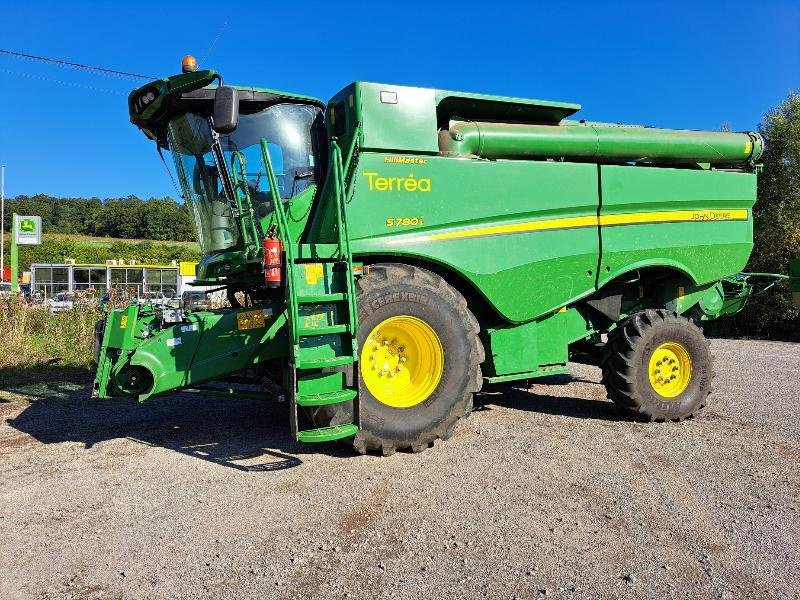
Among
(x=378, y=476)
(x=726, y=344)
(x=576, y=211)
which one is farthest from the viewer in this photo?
(x=726, y=344)

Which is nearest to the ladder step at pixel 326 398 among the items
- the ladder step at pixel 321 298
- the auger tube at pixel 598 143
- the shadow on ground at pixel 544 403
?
the ladder step at pixel 321 298

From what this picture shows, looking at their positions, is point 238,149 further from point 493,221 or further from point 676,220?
point 676,220

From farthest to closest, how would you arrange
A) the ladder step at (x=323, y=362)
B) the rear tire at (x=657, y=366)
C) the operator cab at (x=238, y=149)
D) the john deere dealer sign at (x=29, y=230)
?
the john deere dealer sign at (x=29, y=230) < the rear tire at (x=657, y=366) < the operator cab at (x=238, y=149) < the ladder step at (x=323, y=362)

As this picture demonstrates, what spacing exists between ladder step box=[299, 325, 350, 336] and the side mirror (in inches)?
67.5

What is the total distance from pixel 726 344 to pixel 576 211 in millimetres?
10246

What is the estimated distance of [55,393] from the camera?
7129 millimetres

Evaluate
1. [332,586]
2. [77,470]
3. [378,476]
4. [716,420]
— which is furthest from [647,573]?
[77,470]

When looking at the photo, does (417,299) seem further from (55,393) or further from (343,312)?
(55,393)

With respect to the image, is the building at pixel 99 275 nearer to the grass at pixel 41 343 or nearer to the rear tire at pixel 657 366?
the grass at pixel 41 343

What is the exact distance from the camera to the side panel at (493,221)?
487 cm

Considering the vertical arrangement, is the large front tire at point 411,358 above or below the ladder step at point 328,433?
above

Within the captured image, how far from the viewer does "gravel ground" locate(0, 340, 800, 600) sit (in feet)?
9.23

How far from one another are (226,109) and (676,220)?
4.68m

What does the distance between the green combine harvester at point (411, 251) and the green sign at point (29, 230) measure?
18.5 m
